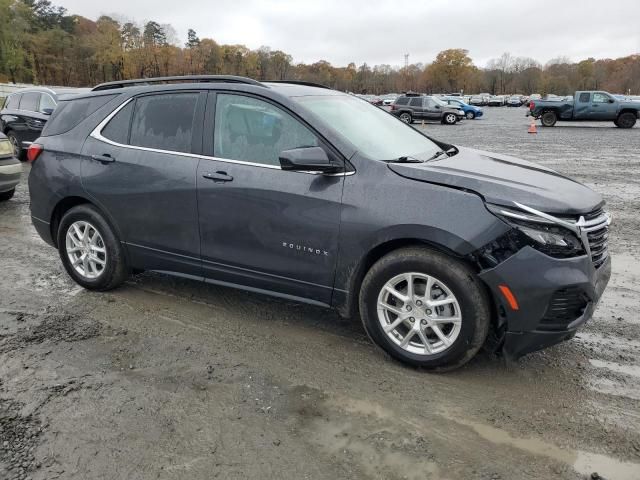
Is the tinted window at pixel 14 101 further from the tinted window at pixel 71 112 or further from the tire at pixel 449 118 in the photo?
the tire at pixel 449 118

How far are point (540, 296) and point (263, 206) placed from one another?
1874mm

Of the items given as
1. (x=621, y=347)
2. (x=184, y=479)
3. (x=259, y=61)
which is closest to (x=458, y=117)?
(x=621, y=347)

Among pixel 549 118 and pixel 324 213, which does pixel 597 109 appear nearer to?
pixel 549 118

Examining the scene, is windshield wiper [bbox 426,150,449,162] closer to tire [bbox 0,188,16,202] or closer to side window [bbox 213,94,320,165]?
side window [bbox 213,94,320,165]

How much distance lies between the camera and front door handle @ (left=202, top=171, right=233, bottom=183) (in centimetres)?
392

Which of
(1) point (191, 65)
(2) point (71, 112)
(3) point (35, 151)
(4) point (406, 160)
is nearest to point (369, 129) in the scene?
(4) point (406, 160)

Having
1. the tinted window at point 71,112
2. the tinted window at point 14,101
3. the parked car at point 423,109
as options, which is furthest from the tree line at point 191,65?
the tinted window at point 71,112

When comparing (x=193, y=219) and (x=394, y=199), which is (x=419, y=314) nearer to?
(x=394, y=199)

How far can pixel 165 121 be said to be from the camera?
14.3 feet

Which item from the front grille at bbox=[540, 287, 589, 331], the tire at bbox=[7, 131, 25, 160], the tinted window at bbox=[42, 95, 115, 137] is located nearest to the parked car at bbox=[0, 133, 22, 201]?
the tinted window at bbox=[42, 95, 115, 137]

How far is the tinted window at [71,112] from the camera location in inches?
189

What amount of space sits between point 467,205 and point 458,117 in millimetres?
31137

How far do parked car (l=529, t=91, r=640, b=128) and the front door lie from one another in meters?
27.3

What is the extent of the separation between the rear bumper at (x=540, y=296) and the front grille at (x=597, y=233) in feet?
0.43
